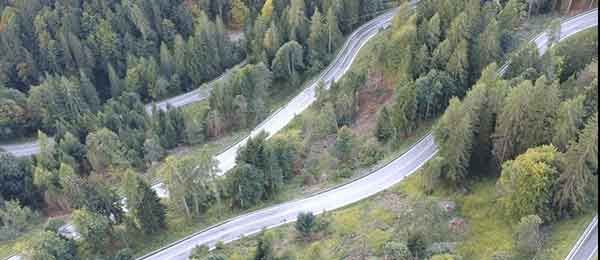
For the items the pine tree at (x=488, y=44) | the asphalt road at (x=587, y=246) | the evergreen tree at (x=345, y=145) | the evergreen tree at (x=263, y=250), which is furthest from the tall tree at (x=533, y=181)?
the evergreen tree at (x=263, y=250)

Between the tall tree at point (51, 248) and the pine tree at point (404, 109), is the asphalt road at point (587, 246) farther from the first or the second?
the tall tree at point (51, 248)

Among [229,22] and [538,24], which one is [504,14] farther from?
[229,22]

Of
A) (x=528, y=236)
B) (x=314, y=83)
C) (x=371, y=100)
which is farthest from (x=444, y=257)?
(x=314, y=83)

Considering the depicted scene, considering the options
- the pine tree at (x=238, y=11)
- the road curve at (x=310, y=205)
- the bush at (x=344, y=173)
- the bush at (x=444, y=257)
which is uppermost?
the pine tree at (x=238, y=11)

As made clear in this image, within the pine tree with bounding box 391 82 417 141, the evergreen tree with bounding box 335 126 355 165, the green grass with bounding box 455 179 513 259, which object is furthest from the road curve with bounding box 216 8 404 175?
the green grass with bounding box 455 179 513 259

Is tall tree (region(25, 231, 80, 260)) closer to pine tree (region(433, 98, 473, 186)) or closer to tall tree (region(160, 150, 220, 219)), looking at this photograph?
tall tree (region(160, 150, 220, 219))

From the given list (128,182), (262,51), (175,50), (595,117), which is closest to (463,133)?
(595,117)
